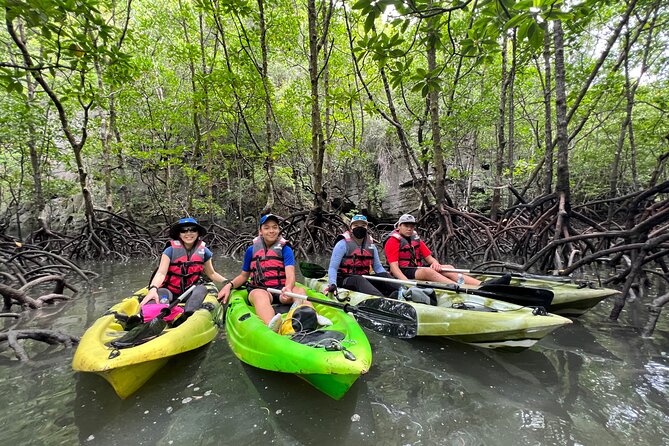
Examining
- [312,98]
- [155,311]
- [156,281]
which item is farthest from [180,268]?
[312,98]

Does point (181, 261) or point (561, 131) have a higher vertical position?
point (561, 131)

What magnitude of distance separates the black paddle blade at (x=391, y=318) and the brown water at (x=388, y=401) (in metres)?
0.23

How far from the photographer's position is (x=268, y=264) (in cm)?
378

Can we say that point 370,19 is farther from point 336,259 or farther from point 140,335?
point 336,259

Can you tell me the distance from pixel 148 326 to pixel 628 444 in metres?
3.26

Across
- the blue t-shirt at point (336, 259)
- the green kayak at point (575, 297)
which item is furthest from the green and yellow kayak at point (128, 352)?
the green kayak at point (575, 297)

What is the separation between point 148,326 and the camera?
2568 mm

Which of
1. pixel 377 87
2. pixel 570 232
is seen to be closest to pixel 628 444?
pixel 570 232

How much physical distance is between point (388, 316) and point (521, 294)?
1.42m

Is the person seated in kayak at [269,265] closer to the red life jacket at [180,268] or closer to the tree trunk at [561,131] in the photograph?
the red life jacket at [180,268]

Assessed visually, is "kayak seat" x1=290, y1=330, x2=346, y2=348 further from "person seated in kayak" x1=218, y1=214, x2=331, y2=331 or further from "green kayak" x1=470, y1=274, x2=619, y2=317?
"green kayak" x1=470, y1=274, x2=619, y2=317

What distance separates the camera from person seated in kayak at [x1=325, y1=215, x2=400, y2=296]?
4273 millimetres

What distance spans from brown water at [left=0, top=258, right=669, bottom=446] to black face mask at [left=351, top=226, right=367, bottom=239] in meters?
1.71

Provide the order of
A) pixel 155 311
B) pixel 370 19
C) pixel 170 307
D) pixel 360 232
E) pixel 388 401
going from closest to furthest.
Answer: pixel 370 19 → pixel 388 401 → pixel 155 311 → pixel 170 307 → pixel 360 232
